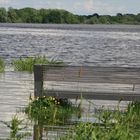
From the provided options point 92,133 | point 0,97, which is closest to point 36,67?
point 0,97

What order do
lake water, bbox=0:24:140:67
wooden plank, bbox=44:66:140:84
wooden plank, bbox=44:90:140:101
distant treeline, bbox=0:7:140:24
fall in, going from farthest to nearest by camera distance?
distant treeline, bbox=0:7:140:24 < lake water, bbox=0:24:140:67 < wooden plank, bbox=44:66:140:84 < wooden plank, bbox=44:90:140:101

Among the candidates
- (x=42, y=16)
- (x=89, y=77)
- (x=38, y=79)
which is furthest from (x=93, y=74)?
(x=42, y=16)

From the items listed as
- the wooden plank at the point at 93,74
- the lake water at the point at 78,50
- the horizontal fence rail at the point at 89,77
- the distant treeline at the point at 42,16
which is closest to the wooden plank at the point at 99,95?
the horizontal fence rail at the point at 89,77

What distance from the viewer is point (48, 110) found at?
12.9 meters

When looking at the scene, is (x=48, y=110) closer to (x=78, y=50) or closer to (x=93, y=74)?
(x=93, y=74)

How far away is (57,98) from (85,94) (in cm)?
77

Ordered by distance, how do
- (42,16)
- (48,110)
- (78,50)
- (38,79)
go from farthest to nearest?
(42,16)
(78,50)
(38,79)
(48,110)

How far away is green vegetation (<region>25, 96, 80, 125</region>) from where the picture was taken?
41.0 ft

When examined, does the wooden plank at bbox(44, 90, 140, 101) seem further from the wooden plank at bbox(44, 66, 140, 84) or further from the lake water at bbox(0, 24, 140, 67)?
the lake water at bbox(0, 24, 140, 67)

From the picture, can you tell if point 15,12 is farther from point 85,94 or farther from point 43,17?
point 85,94

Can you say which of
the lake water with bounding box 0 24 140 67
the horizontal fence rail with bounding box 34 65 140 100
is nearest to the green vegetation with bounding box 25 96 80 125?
the horizontal fence rail with bounding box 34 65 140 100

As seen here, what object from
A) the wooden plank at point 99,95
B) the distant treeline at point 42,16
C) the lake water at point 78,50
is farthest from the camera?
the distant treeline at point 42,16

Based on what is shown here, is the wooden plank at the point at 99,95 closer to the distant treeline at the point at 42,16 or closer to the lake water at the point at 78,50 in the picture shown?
the lake water at the point at 78,50

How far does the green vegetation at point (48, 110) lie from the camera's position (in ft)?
41.0
